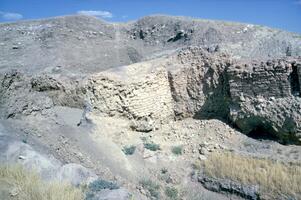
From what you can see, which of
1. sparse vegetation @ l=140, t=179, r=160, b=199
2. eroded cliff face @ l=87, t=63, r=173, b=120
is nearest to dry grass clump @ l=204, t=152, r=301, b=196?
sparse vegetation @ l=140, t=179, r=160, b=199

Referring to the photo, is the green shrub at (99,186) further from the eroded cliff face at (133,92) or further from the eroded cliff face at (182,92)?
the eroded cliff face at (133,92)

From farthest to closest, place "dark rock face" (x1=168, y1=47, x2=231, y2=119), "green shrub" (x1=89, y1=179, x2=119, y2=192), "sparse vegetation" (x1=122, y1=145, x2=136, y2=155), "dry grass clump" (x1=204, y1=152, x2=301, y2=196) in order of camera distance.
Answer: "dark rock face" (x1=168, y1=47, x2=231, y2=119)
"sparse vegetation" (x1=122, y1=145, x2=136, y2=155)
"dry grass clump" (x1=204, y1=152, x2=301, y2=196)
"green shrub" (x1=89, y1=179, x2=119, y2=192)

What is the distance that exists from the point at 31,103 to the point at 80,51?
28.3 ft

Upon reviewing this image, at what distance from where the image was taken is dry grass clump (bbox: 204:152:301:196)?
29.2 feet

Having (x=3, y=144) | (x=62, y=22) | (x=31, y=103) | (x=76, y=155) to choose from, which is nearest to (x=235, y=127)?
(x=76, y=155)

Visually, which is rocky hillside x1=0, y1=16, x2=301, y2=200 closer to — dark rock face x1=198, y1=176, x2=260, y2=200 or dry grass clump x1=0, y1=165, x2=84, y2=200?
dark rock face x1=198, y1=176, x2=260, y2=200

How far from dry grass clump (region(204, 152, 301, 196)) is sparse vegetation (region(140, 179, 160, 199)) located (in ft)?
5.49

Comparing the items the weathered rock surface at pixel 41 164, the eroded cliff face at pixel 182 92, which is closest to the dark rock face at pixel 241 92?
the eroded cliff face at pixel 182 92

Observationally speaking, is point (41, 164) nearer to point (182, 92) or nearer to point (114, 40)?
point (182, 92)

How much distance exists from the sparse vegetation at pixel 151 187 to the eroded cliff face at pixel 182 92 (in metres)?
2.70

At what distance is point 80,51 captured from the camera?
18.4m

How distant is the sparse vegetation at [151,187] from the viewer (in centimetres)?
905

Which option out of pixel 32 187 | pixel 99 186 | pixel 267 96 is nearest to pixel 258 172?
pixel 267 96

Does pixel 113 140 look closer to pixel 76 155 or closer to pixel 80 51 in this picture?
pixel 76 155
